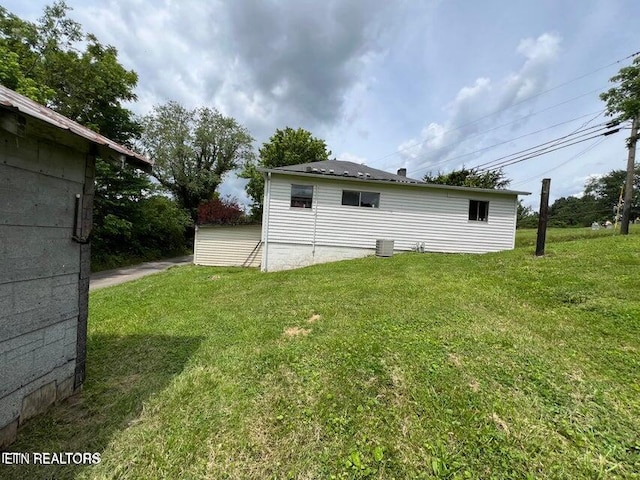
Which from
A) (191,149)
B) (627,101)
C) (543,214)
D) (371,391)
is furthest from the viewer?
(191,149)

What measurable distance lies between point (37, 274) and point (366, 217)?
9523 mm

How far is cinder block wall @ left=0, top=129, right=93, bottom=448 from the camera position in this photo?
2.07 m

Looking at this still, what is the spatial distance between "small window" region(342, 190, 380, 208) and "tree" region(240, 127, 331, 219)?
1394 centimetres

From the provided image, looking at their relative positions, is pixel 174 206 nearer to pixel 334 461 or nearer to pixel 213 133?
pixel 213 133

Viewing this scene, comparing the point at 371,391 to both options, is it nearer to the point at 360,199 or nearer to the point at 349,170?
→ the point at 360,199

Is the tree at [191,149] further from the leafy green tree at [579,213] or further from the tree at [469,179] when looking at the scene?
the leafy green tree at [579,213]

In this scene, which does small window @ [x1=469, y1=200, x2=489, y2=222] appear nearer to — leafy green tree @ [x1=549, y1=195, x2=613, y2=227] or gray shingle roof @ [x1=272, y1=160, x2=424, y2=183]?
gray shingle roof @ [x1=272, y1=160, x2=424, y2=183]

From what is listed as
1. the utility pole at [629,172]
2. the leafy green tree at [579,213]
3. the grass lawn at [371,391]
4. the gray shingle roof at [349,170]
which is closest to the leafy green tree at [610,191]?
the leafy green tree at [579,213]

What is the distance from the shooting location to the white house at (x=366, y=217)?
Answer: 10.4 m

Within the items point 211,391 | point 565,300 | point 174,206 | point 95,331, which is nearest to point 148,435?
point 211,391

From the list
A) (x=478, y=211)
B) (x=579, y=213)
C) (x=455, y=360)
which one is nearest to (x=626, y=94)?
(x=478, y=211)

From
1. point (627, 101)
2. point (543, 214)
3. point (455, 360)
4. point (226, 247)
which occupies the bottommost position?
point (455, 360)

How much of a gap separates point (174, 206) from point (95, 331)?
1878 cm

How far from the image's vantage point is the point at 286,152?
23.9m
